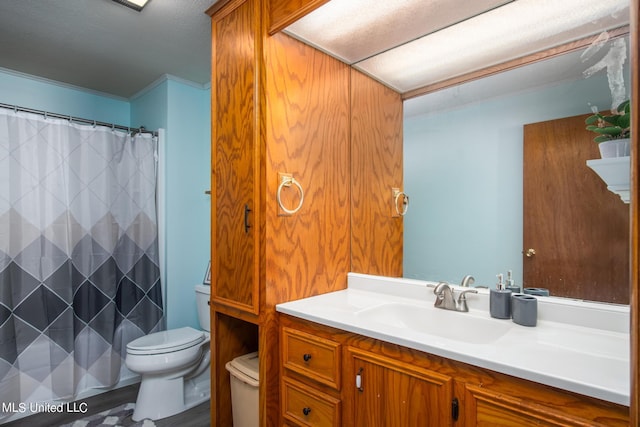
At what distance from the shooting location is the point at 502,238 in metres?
1.37

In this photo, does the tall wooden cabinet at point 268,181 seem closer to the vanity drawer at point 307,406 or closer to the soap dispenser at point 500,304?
the vanity drawer at point 307,406

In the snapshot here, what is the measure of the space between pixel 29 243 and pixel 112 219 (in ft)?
1.55

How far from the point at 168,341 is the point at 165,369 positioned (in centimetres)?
17

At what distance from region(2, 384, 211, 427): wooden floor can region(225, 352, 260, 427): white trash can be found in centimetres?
51

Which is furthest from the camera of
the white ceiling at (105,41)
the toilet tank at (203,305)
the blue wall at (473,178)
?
the toilet tank at (203,305)

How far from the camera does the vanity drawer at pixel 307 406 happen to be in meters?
1.22

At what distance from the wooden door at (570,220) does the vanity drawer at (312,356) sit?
75 centimetres

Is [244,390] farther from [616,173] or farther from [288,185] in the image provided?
[616,173]

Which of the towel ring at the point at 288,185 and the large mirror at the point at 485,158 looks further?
the towel ring at the point at 288,185

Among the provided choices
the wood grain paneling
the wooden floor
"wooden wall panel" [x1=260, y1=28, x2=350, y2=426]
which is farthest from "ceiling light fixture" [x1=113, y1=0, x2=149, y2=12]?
the wooden floor

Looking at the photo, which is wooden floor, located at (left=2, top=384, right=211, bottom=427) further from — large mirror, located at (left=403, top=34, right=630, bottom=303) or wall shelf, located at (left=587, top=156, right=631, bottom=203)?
wall shelf, located at (left=587, top=156, right=631, bottom=203)

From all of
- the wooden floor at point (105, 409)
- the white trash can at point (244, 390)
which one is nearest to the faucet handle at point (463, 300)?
the white trash can at point (244, 390)

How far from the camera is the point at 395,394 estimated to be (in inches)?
41.2

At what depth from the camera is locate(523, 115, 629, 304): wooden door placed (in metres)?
1.08
